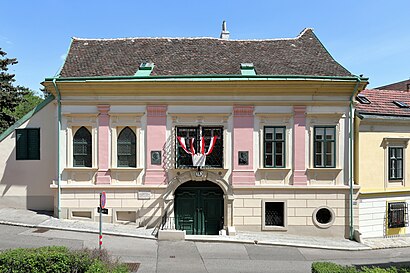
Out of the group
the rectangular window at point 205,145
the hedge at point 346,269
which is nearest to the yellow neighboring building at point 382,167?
the rectangular window at point 205,145

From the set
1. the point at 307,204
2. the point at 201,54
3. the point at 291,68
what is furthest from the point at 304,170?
the point at 201,54

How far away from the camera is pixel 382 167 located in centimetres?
1623

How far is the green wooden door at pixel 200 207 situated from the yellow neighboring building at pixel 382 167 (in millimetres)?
7411

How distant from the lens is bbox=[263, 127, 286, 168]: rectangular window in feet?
51.2

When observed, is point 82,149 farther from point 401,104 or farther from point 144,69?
point 401,104

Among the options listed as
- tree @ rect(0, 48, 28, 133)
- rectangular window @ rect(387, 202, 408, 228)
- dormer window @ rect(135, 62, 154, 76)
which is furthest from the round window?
tree @ rect(0, 48, 28, 133)

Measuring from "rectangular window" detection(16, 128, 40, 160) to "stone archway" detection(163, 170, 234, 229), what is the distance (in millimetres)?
7898

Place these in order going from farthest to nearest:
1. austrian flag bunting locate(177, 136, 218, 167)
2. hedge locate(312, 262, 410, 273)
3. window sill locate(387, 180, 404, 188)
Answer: window sill locate(387, 180, 404, 188), austrian flag bunting locate(177, 136, 218, 167), hedge locate(312, 262, 410, 273)

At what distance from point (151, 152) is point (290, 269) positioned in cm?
840

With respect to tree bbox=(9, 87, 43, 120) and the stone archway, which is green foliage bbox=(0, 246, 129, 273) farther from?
tree bbox=(9, 87, 43, 120)

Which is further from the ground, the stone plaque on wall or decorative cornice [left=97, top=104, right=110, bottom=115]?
decorative cornice [left=97, top=104, right=110, bottom=115]

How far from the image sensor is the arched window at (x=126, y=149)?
15633mm

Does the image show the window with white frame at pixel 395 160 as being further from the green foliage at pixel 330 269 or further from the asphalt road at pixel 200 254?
the green foliage at pixel 330 269

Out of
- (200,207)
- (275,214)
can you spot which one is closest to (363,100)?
(275,214)
